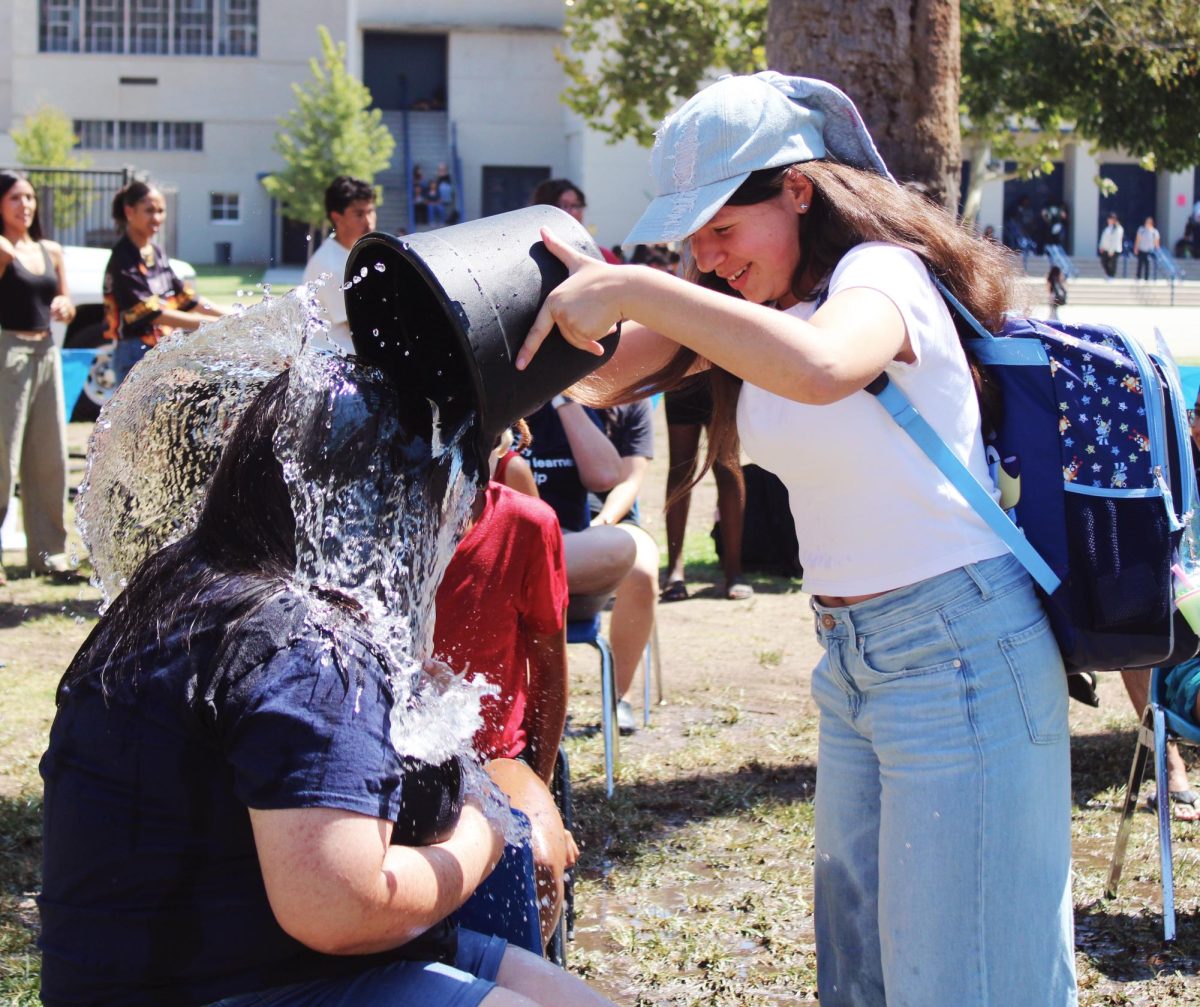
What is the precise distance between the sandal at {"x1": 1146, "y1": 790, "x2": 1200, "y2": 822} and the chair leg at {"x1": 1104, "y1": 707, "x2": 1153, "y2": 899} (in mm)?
598

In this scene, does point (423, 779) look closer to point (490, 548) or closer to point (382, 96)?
point (490, 548)

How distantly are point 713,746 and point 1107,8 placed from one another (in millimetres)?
13113

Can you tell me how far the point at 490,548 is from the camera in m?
3.30

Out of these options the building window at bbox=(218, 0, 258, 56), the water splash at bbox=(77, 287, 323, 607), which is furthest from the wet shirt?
the building window at bbox=(218, 0, 258, 56)

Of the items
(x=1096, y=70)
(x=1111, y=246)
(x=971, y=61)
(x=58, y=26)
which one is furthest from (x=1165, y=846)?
(x=58, y=26)

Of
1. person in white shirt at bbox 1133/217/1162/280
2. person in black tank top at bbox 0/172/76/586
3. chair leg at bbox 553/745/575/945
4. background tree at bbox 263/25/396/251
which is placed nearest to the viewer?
chair leg at bbox 553/745/575/945

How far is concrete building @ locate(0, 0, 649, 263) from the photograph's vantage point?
44.8 m

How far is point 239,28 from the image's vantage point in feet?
153

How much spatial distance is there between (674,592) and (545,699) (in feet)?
14.3

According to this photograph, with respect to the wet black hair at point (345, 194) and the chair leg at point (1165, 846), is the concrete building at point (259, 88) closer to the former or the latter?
the wet black hair at point (345, 194)

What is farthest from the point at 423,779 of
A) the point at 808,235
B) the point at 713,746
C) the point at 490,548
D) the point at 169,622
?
the point at 713,746

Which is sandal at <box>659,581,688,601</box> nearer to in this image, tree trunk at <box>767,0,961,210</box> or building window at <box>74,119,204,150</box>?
tree trunk at <box>767,0,961,210</box>

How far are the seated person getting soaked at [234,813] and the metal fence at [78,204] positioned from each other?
1353 cm

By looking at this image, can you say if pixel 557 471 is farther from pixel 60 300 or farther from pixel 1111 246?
pixel 1111 246
